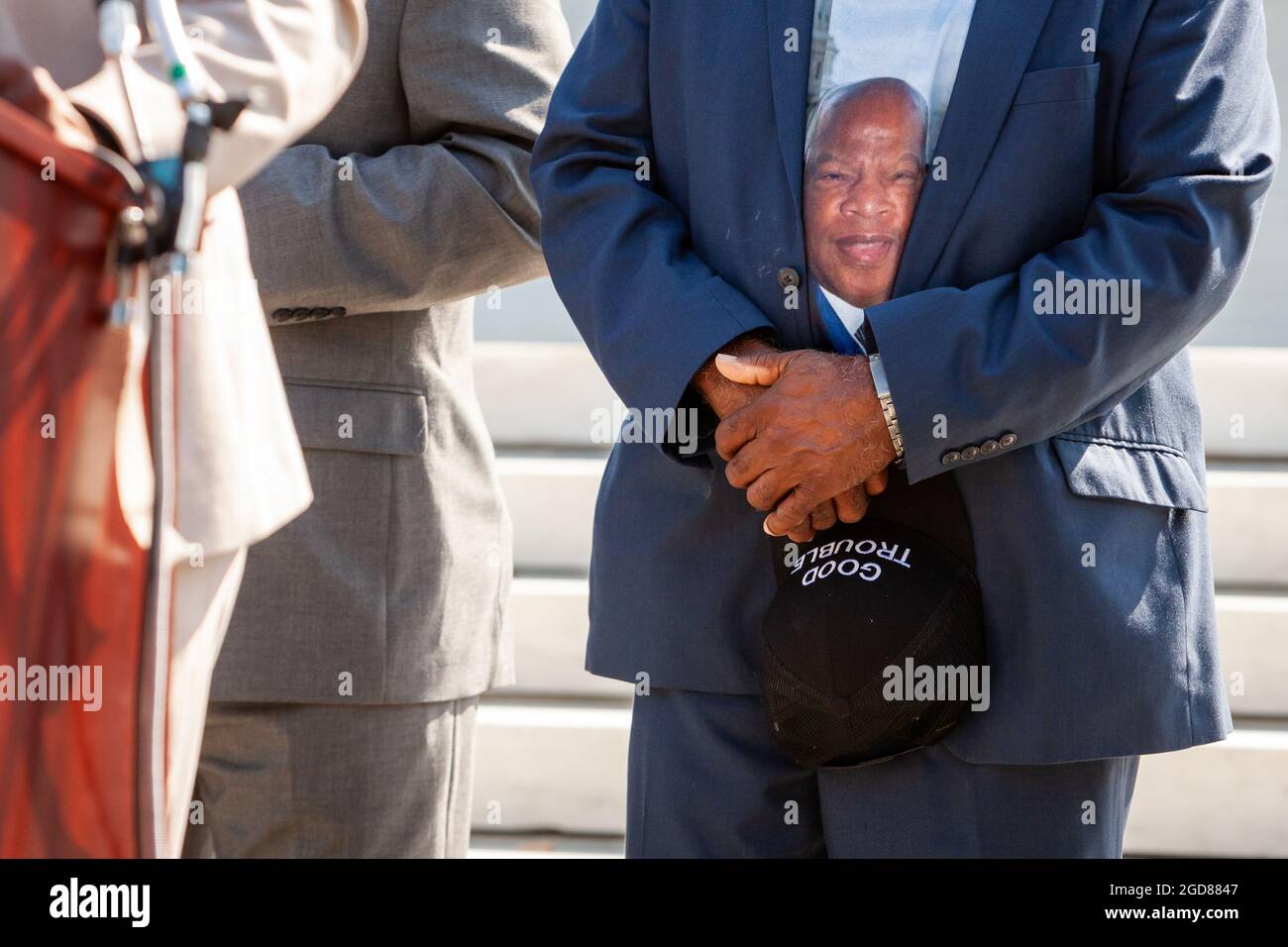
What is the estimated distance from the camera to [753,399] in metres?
1.75

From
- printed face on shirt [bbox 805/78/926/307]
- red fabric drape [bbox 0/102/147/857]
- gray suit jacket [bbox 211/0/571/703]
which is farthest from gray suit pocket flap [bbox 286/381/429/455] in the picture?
red fabric drape [bbox 0/102/147/857]

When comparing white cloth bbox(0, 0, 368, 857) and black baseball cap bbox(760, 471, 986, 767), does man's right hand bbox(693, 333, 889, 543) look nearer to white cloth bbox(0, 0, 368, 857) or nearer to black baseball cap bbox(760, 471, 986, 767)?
black baseball cap bbox(760, 471, 986, 767)

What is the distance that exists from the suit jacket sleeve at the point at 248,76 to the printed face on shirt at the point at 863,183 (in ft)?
1.85

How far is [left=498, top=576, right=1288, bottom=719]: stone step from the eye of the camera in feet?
11.9

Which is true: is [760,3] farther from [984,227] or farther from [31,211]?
[31,211]

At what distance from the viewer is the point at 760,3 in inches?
72.9

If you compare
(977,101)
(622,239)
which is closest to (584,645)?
(622,239)

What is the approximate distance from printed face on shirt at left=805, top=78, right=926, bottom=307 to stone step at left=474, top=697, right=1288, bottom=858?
6.43 ft

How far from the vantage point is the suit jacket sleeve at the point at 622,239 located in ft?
5.83

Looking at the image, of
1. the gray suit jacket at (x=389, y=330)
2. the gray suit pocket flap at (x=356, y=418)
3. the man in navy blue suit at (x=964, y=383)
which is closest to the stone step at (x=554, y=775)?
the gray suit jacket at (x=389, y=330)

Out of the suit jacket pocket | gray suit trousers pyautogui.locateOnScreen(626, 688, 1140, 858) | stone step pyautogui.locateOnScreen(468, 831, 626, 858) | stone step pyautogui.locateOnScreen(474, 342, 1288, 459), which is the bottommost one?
stone step pyautogui.locateOnScreen(468, 831, 626, 858)

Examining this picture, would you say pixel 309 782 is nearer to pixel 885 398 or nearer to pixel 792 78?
pixel 885 398

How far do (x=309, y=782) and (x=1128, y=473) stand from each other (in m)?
1.10

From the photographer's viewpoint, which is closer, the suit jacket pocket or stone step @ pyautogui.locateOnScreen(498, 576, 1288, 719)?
the suit jacket pocket
